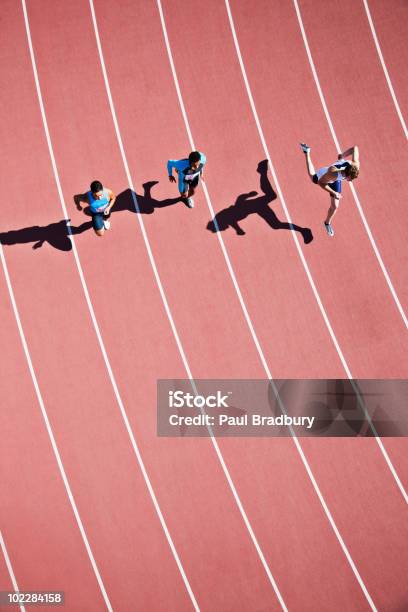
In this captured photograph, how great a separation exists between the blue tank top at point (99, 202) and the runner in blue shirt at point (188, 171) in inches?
34.1

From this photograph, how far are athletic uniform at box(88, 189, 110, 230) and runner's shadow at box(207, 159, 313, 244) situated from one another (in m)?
1.49

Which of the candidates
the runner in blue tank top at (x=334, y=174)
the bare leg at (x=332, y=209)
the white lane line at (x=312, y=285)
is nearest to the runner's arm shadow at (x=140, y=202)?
the white lane line at (x=312, y=285)

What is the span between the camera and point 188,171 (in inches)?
273

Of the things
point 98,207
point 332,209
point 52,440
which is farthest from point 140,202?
point 52,440

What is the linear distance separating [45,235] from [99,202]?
3.74 feet

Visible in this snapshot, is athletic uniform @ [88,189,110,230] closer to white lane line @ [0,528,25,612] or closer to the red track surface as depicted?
the red track surface

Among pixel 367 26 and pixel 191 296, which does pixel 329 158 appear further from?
pixel 191 296

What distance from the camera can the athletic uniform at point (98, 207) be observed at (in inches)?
273

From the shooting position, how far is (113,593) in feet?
22.0

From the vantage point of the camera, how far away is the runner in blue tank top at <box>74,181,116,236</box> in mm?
6749

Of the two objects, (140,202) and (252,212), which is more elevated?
(140,202)

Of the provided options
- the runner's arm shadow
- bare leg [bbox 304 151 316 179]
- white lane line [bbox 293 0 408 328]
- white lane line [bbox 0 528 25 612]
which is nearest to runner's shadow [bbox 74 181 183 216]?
the runner's arm shadow

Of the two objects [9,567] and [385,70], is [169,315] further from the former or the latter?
[385,70]

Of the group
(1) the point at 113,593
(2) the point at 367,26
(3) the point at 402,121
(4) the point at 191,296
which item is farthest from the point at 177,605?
(2) the point at 367,26
